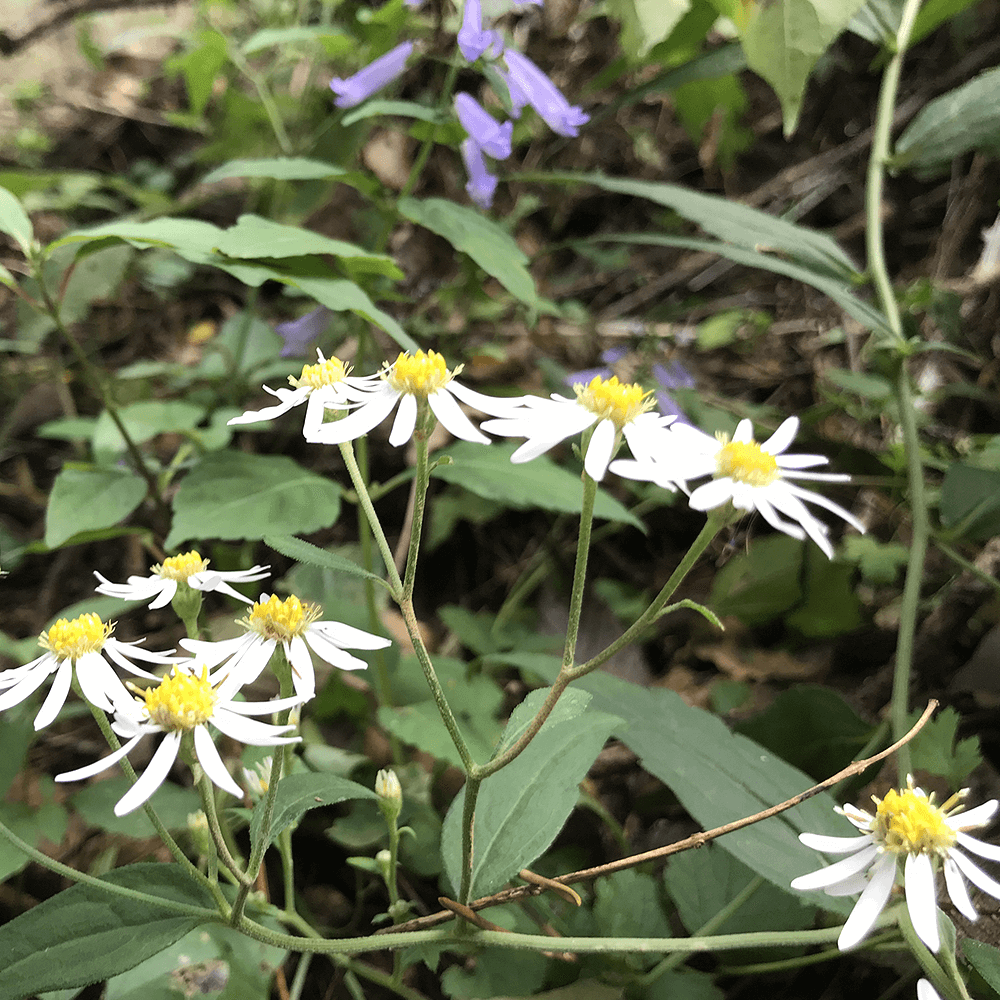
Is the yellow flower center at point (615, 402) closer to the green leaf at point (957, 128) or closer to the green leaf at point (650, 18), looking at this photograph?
the green leaf at point (650, 18)

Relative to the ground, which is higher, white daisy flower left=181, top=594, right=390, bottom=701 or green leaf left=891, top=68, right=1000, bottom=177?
green leaf left=891, top=68, right=1000, bottom=177

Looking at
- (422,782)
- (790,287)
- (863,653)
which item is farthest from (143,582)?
(790,287)

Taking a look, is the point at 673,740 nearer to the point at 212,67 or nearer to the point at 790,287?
the point at 212,67

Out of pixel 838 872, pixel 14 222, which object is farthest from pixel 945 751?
pixel 14 222

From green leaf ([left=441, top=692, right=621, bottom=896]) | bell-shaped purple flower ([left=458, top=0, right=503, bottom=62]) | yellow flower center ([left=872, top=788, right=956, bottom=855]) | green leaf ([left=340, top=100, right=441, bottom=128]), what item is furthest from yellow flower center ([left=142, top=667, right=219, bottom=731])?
bell-shaped purple flower ([left=458, top=0, right=503, bottom=62])

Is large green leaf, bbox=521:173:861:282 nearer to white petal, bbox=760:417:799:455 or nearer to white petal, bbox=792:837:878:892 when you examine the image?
white petal, bbox=760:417:799:455

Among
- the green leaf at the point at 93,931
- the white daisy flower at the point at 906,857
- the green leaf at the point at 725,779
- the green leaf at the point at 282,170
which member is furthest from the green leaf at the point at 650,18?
the green leaf at the point at 93,931
